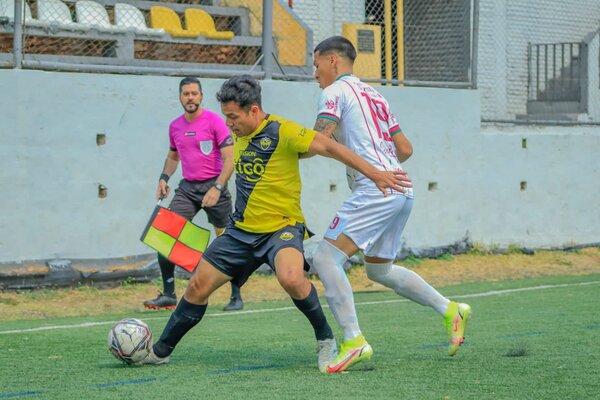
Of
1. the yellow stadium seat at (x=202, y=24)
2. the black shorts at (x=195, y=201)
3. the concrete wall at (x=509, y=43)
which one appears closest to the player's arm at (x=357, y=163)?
the black shorts at (x=195, y=201)

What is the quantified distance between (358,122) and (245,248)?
1.06 metres

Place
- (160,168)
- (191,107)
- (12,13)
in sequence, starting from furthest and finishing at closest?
1. (160,168)
2. (12,13)
3. (191,107)

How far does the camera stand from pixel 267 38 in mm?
13812

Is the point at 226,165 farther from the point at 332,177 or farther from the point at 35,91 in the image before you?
the point at 332,177

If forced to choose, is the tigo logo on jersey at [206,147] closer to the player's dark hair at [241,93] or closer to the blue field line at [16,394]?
the player's dark hair at [241,93]

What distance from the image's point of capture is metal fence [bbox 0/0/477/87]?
12.6m

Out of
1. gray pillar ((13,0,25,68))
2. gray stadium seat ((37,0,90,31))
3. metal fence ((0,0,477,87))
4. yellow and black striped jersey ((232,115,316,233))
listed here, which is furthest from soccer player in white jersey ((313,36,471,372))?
gray stadium seat ((37,0,90,31))

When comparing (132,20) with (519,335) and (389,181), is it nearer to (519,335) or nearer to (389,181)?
(519,335)

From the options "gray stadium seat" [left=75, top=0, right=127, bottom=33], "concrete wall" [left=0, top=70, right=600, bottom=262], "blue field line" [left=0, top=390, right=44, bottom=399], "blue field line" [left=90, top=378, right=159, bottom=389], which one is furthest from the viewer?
"gray stadium seat" [left=75, top=0, right=127, bottom=33]

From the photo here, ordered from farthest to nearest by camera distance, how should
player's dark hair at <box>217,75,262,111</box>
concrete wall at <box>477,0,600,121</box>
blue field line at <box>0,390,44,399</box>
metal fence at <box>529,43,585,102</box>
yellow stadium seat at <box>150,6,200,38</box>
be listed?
concrete wall at <box>477,0,600,121</box> < metal fence at <box>529,43,585,102</box> < yellow stadium seat at <box>150,6,200,38</box> < player's dark hair at <box>217,75,262,111</box> < blue field line at <box>0,390,44,399</box>

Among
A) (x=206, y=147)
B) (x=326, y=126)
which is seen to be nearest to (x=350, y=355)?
(x=326, y=126)

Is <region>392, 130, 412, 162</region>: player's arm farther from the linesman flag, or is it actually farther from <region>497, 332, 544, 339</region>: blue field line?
the linesman flag

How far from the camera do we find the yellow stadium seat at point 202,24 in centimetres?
1470

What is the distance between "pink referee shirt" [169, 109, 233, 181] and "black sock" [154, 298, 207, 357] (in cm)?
414
